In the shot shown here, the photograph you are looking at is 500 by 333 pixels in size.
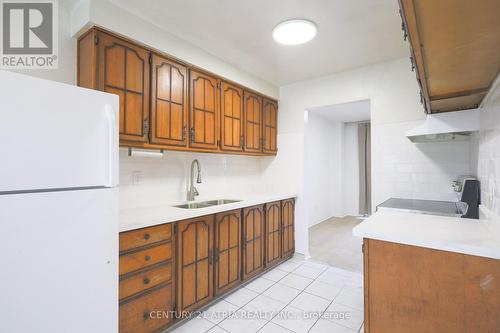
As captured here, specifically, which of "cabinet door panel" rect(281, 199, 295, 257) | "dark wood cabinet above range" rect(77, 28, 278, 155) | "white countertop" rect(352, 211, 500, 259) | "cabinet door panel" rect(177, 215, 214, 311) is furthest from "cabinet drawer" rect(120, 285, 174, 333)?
"cabinet door panel" rect(281, 199, 295, 257)

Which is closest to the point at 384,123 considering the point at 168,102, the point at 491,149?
the point at 491,149

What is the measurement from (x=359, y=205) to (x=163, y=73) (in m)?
5.08

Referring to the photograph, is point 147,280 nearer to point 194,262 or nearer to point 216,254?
point 194,262

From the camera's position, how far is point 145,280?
1.61m

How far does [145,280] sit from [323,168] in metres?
4.42

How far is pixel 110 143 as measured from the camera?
3.88 feet

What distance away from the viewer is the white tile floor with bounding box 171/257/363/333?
72.0 inches

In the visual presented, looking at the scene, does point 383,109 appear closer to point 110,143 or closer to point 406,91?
point 406,91

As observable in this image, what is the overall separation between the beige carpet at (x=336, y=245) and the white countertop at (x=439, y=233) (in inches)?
70.0

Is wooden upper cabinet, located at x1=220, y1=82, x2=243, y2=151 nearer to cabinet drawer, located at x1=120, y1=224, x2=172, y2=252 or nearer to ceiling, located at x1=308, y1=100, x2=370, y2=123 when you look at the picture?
cabinet drawer, located at x1=120, y1=224, x2=172, y2=252

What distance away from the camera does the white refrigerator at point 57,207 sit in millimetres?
914

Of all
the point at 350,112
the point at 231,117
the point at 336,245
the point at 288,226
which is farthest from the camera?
the point at 350,112

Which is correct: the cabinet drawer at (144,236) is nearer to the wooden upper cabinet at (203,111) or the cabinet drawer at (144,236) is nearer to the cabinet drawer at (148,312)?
the cabinet drawer at (148,312)

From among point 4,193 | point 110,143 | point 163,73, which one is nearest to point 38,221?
point 4,193
